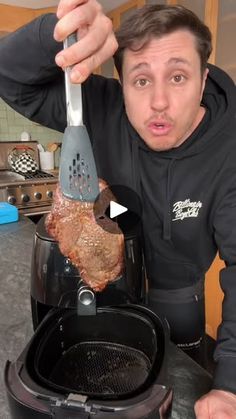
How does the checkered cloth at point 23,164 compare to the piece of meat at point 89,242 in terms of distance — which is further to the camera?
the checkered cloth at point 23,164

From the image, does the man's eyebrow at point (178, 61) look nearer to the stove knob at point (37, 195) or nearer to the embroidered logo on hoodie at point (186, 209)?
the embroidered logo on hoodie at point (186, 209)

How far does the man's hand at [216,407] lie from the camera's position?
0.43 m

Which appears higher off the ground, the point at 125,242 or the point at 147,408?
the point at 125,242

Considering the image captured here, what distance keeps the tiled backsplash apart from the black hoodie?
207 centimetres

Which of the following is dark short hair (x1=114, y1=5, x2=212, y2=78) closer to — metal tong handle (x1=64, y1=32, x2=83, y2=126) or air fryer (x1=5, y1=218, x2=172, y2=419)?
metal tong handle (x1=64, y1=32, x2=83, y2=126)

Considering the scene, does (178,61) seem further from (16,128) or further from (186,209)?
(16,128)

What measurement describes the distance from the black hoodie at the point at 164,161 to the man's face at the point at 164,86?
Answer: 3.3 inches

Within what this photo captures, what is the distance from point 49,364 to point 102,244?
0.18 meters

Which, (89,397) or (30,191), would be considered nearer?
(89,397)

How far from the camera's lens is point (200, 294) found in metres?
0.91

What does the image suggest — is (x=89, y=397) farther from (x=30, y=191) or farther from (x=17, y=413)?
(x=30, y=191)

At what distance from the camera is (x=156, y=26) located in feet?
2.03

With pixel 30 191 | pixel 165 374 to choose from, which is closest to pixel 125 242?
pixel 165 374

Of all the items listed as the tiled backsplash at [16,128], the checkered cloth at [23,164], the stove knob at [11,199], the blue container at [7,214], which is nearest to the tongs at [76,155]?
the blue container at [7,214]
